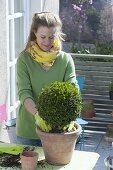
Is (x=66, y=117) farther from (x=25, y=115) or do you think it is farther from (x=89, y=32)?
(x=89, y=32)

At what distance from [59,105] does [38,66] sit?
553mm

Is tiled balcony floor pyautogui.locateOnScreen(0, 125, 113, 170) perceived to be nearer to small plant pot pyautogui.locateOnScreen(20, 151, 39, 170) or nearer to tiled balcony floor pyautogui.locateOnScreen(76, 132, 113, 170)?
tiled balcony floor pyautogui.locateOnScreen(76, 132, 113, 170)

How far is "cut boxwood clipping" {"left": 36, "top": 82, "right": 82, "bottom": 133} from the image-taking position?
207 cm

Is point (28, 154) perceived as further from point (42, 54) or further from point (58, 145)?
point (42, 54)

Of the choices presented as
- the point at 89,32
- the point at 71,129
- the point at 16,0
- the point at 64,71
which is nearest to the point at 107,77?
the point at 16,0

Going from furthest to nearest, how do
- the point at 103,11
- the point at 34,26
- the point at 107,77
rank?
the point at 103,11 → the point at 107,77 → the point at 34,26

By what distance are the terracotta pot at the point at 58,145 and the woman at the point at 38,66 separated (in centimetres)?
32

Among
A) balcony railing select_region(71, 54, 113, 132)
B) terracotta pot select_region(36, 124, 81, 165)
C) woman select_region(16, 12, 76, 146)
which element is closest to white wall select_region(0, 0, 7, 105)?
woman select_region(16, 12, 76, 146)

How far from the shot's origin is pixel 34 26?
252 cm

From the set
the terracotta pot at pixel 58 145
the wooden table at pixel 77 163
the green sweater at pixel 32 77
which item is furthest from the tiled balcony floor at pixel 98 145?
the terracotta pot at pixel 58 145

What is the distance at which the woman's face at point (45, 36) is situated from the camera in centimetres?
247

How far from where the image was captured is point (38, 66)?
8.42 feet

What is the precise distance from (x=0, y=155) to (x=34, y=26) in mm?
740

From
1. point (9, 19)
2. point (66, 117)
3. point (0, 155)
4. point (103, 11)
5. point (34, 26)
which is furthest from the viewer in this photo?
point (103, 11)
